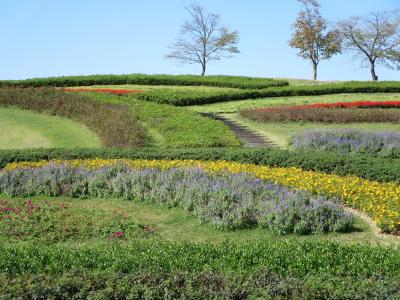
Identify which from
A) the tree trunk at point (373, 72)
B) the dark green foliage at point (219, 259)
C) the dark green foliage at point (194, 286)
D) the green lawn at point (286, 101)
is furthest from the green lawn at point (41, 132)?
the tree trunk at point (373, 72)

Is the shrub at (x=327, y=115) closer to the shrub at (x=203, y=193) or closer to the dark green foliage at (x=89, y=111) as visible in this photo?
the dark green foliage at (x=89, y=111)

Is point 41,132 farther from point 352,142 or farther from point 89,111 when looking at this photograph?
point 352,142

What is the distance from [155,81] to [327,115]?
15.7 metres

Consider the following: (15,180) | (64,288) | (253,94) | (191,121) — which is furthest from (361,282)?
(253,94)

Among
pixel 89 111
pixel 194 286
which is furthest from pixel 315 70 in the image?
pixel 194 286

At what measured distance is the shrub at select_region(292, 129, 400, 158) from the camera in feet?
60.0

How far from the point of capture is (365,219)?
10609 millimetres

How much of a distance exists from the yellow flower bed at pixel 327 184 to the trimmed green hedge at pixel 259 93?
44.2ft

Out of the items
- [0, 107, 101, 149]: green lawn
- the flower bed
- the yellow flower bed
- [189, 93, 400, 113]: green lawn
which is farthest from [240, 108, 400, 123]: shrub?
the yellow flower bed

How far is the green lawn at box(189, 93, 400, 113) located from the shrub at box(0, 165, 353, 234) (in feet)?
46.5

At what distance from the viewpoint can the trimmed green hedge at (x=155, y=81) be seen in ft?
117

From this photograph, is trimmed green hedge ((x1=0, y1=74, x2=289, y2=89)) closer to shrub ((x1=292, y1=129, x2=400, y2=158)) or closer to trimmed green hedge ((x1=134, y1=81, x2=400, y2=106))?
trimmed green hedge ((x1=134, y1=81, x2=400, y2=106))

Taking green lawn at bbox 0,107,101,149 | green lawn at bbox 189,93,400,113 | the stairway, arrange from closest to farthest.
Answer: the stairway < green lawn at bbox 0,107,101,149 < green lawn at bbox 189,93,400,113

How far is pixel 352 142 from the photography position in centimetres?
1867
